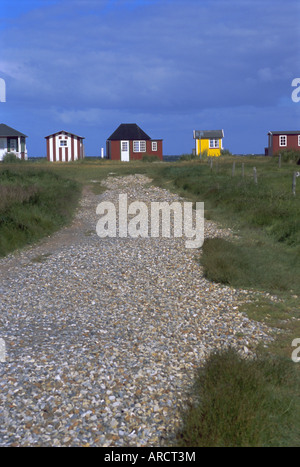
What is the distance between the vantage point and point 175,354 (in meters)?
Result: 7.44

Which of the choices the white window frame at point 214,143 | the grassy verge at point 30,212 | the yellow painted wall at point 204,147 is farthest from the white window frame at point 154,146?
the grassy verge at point 30,212

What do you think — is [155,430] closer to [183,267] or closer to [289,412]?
[289,412]

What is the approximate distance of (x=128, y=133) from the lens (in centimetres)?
5994

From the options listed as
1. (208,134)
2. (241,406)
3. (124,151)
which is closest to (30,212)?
(241,406)

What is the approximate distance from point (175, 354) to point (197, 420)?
214 cm

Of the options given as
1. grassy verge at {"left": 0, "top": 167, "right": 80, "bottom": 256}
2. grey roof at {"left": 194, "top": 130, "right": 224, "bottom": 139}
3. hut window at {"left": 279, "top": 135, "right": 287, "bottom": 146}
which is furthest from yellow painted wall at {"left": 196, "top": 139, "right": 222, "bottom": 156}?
grassy verge at {"left": 0, "top": 167, "right": 80, "bottom": 256}

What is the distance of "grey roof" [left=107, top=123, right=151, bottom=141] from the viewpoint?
59294 millimetres

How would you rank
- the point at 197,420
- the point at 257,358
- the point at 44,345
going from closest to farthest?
the point at 197,420 < the point at 257,358 < the point at 44,345

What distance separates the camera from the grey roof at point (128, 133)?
5929cm

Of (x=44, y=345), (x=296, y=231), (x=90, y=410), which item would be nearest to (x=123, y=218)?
(x=296, y=231)

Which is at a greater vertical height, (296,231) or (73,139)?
(73,139)

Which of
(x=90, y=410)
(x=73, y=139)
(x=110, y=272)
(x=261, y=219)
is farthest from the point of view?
(x=73, y=139)

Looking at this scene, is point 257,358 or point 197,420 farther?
point 257,358

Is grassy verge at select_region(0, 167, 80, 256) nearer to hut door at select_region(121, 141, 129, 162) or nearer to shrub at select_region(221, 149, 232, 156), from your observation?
hut door at select_region(121, 141, 129, 162)
